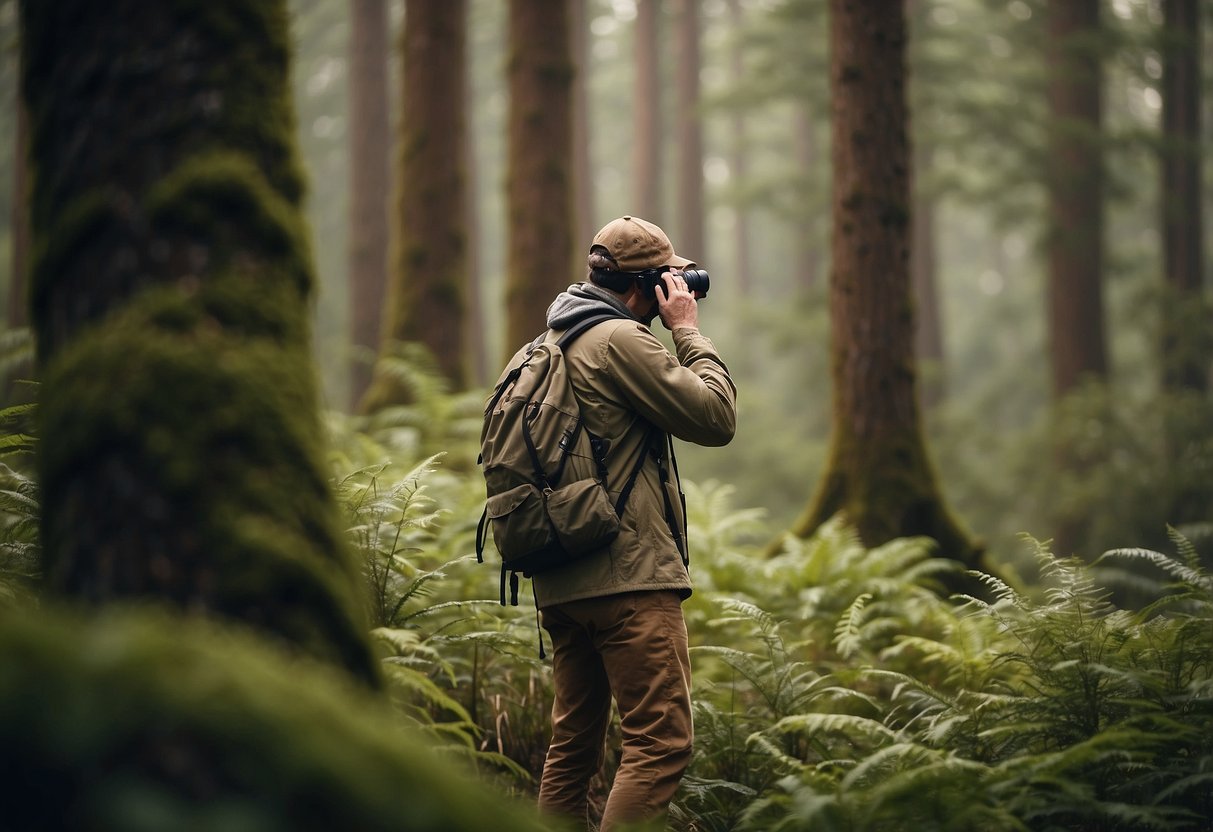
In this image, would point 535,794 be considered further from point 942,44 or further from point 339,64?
point 339,64

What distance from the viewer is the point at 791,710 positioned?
4625 mm

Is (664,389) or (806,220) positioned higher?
(806,220)

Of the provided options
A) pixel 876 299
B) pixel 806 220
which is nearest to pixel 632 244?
pixel 876 299

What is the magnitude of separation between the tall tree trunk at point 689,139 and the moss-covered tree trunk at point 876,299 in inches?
684

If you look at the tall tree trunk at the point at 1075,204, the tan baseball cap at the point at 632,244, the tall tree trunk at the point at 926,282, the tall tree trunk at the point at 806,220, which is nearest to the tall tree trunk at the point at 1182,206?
the tall tree trunk at the point at 1075,204

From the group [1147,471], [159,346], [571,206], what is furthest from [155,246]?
[1147,471]

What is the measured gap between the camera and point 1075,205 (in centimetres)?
1706

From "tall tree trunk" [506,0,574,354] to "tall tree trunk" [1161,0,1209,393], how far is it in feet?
33.9

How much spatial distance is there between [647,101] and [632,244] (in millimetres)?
25208

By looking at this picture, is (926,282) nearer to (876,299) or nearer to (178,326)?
(876,299)

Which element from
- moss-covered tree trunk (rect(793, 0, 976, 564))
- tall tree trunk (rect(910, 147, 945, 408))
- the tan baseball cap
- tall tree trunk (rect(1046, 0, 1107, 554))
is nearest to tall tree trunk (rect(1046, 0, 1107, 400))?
tall tree trunk (rect(1046, 0, 1107, 554))

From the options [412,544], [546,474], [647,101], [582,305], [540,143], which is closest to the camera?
[546,474]

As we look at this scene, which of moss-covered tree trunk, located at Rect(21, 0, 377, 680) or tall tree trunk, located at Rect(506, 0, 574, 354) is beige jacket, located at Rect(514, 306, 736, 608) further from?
tall tree trunk, located at Rect(506, 0, 574, 354)

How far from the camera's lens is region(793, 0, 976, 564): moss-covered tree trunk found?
7.89 m
